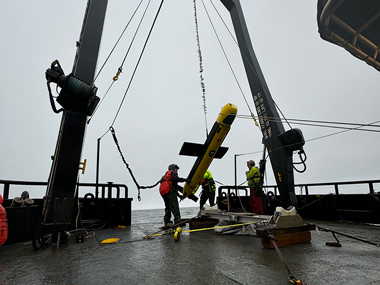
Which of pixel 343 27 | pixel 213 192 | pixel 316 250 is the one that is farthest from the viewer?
pixel 343 27

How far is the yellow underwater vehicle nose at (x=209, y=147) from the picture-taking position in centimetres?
534

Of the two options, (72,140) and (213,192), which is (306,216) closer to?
(213,192)

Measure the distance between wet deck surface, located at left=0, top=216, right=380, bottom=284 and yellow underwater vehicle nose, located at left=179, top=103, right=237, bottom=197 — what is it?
94.0 inches

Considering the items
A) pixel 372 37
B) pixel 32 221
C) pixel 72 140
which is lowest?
pixel 32 221

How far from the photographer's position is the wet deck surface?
7.13 feet

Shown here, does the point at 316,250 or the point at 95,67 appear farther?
the point at 95,67

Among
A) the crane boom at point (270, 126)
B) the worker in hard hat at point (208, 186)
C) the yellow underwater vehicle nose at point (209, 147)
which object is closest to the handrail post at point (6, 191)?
the yellow underwater vehicle nose at point (209, 147)

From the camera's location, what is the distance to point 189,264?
261cm

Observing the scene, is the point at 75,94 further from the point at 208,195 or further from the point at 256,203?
the point at 256,203

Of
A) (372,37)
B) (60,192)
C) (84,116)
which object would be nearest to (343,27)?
(372,37)

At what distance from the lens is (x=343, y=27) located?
16609mm

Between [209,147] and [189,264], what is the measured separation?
3423 mm

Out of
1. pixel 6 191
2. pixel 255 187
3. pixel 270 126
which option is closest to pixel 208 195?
pixel 255 187

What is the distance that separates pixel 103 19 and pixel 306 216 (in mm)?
9139
